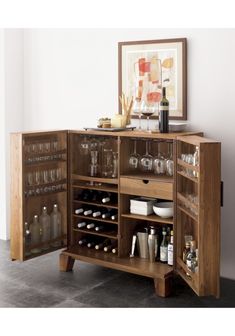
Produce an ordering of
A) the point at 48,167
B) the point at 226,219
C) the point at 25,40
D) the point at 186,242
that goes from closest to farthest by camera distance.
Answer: the point at 186,242, the point at 226,219, the point at 48,167, the point at 25,40

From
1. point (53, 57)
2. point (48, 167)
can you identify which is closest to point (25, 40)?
point (53, 57)

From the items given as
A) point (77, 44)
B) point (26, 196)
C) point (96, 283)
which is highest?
point (77, 44)

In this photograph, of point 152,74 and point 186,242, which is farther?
point 152,74

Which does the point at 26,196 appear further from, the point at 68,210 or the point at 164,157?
the point at 164,157

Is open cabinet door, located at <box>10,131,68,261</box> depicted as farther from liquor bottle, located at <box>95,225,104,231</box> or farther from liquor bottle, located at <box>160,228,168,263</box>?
liquor bottle, located at <box>160,228,168,263</box>

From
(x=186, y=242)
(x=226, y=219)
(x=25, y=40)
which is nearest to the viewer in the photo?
(x=186, y=242)

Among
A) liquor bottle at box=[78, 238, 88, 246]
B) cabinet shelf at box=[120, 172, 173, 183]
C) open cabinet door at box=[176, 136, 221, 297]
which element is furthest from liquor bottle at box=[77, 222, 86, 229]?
open cabinet door at box=[176, 136, 221, 297]

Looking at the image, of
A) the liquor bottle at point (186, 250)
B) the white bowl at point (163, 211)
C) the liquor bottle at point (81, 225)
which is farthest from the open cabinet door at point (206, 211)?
the liquor bottle at point (81, 225)

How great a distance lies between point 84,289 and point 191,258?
96 cm

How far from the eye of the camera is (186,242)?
4.24 meters

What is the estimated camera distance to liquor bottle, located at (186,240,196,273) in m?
4.00

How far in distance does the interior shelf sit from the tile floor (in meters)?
0.17

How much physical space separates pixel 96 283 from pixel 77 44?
2.36 m

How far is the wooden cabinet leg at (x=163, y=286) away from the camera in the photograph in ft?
13.9
